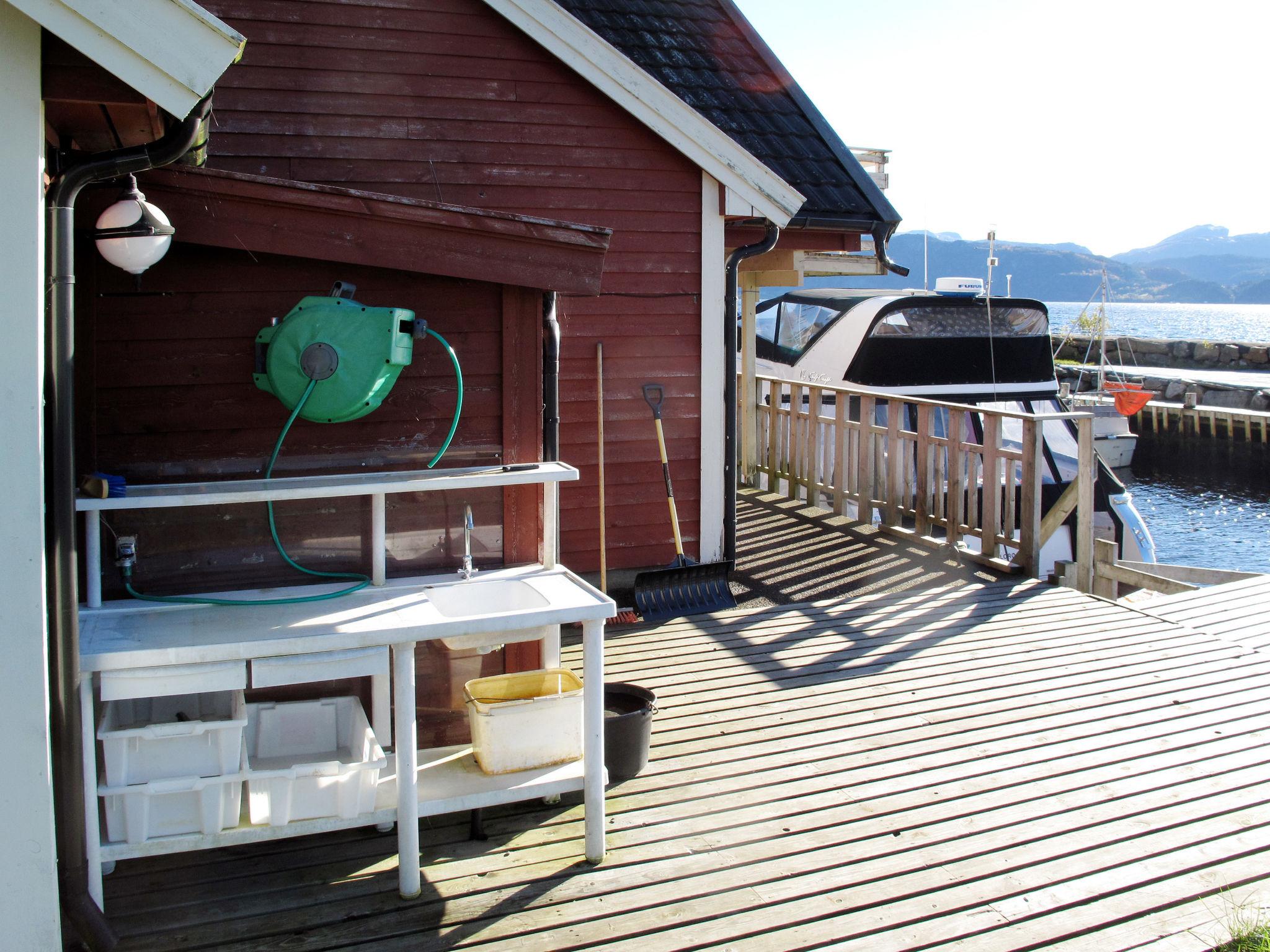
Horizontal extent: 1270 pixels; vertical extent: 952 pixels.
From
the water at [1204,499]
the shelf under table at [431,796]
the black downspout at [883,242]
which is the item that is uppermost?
the black downspout at [883,242]

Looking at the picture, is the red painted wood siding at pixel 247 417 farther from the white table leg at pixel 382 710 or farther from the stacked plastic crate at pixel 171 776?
the stacked plastic crate at pixel 171 776

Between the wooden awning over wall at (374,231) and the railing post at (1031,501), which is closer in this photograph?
the wooden awning over wall at (374,231)

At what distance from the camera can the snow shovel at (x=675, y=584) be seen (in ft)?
20.6

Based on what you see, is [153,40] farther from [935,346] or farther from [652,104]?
[935,346]

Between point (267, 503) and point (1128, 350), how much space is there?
161ft

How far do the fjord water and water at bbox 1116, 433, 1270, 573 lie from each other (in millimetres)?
16

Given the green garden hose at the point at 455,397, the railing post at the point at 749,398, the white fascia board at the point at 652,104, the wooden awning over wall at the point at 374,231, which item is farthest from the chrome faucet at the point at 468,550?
the railing post at the point at 749,398

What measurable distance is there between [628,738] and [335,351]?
1.73 m

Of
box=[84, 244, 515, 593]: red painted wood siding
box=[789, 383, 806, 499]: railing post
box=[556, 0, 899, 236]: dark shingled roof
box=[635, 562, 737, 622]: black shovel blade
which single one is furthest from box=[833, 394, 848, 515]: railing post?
box=[84, 244, 515, 593]: red painted wood siding

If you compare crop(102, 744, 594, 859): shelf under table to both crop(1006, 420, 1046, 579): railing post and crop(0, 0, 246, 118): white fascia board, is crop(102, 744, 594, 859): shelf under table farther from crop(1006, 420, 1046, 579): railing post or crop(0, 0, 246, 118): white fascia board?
crop(1006, 420, 1046, 579): railing post

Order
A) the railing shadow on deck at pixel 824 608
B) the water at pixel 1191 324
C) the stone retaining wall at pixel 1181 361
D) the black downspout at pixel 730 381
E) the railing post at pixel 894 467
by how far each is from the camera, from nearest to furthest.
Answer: the railing shadow on deck at pixel 824 608 < the black downspout at pixel 730 381 < the railing post at pixel 894 467 < the stone retaining wall at pixel 1181 361 < the water at pixel 1191 324

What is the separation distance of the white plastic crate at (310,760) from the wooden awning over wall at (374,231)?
60.1 inches

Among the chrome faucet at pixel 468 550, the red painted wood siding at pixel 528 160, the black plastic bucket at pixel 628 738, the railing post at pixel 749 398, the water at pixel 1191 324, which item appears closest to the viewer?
the chrome faucet at pixel 468 550

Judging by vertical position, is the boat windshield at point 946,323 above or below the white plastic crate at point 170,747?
above
